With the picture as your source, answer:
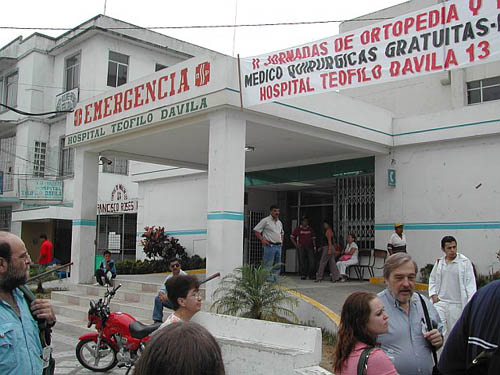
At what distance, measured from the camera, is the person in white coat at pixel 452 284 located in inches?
240

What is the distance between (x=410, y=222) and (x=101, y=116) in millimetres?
7484

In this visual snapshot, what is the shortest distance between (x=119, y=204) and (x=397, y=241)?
12.9 meters

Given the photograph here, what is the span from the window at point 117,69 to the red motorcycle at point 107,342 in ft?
55.6

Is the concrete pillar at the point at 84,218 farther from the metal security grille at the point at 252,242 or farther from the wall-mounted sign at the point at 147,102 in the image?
the metal security grille at the point at 252,242

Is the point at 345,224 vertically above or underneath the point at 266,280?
above

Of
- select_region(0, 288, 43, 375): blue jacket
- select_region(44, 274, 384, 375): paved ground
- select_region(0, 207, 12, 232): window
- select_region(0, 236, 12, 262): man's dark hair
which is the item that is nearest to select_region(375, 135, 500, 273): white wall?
select_region(44, 274, 384, 375): paved ground

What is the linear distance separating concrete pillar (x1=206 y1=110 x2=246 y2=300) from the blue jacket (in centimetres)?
596

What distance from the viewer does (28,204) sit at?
2325 centimetres

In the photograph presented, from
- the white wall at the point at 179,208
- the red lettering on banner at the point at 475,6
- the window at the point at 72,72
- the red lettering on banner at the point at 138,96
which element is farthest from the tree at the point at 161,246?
the red lettering on banner at the point at 475,6

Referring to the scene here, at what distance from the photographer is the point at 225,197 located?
28.8 ft

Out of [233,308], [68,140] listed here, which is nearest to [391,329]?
[233,308]

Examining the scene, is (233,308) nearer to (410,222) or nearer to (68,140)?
(410,222)

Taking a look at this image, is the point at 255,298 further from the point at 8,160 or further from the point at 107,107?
the point at 8,160

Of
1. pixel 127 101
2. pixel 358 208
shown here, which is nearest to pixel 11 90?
pixel 127 101
